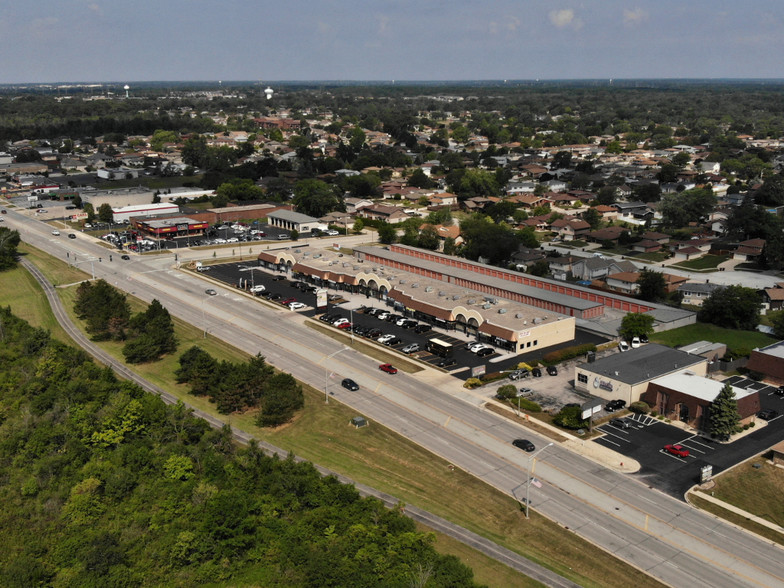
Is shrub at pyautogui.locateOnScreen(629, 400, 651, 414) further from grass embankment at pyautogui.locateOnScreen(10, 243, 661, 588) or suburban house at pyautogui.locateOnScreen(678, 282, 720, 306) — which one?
suburban house at pyautogui.locateOnScreen(678, 282, 720, 306)

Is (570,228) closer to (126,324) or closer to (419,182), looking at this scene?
(419,182)

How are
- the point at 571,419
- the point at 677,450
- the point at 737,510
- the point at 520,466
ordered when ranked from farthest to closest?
the point at 571,419
the point at 677,450
the point at 520,466
the point at 737,510

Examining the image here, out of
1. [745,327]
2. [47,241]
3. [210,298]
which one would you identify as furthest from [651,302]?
[47,241]

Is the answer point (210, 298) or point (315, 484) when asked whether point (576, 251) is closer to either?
point (210, 298)

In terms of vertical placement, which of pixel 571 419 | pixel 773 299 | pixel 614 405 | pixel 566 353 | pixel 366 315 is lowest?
pixel 366 315

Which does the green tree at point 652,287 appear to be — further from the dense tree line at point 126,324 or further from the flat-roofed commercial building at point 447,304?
the dense tree line at point 126,324

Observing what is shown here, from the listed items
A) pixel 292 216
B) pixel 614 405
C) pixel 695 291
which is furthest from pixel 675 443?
pixel 292 216

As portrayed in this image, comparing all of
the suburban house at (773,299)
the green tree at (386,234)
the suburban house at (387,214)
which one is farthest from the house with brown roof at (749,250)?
the suburban house at (387,214)

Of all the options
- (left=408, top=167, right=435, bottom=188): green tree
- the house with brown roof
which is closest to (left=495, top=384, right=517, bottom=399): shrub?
the house with brown roof
